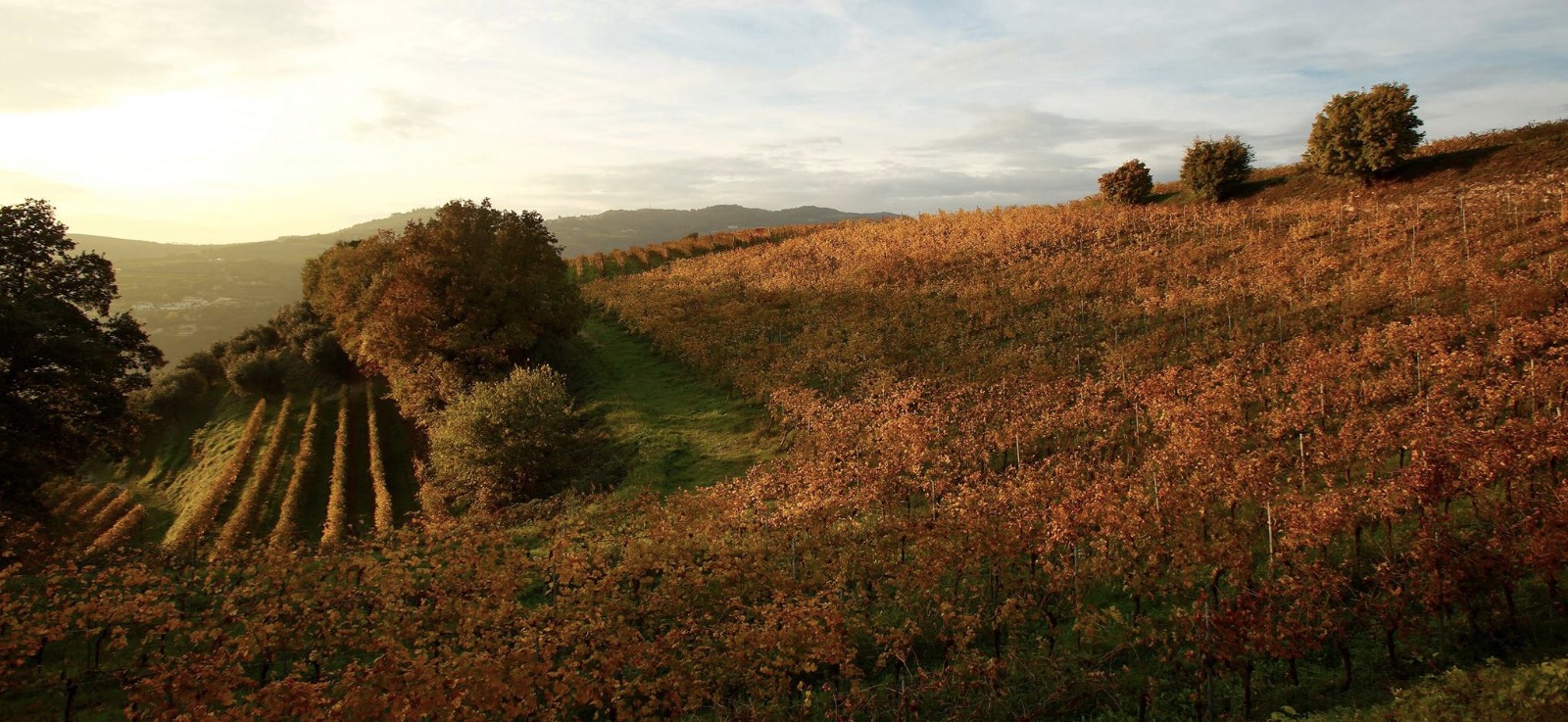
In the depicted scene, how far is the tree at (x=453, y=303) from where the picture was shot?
40188mm

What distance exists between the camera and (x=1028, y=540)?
16219 mm

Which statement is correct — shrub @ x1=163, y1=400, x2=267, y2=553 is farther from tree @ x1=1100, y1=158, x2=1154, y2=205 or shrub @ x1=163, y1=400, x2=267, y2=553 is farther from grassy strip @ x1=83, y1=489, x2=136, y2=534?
tree @ x1=1100, y1=158, x2=1154, y2=205

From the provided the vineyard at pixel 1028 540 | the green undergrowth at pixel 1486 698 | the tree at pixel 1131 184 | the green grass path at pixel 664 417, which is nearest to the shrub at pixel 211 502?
the vineyard at pixel 1028 540

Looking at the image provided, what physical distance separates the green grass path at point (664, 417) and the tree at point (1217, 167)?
3840 cm

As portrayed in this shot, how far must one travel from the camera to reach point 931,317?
39812 millimetres

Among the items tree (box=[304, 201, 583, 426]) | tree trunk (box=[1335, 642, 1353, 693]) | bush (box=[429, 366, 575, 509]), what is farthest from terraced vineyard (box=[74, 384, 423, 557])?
tree trunk (box=[1335, 642, 1353, 693])

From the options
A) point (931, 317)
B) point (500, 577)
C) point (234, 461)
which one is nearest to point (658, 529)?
point (500, 577)

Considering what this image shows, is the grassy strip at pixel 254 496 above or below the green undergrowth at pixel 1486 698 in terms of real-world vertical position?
below

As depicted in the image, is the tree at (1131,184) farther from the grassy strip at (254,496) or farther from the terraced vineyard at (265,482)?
the grassy strip at (254,496)

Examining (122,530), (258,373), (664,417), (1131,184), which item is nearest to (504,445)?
(664,417)

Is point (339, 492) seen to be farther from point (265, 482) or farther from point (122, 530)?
point (122, 530)

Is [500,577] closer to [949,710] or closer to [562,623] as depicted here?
[562,623]

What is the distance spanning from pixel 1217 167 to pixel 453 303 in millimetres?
53347

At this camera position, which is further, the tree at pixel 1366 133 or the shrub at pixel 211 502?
the tree at pixel 1366 133
